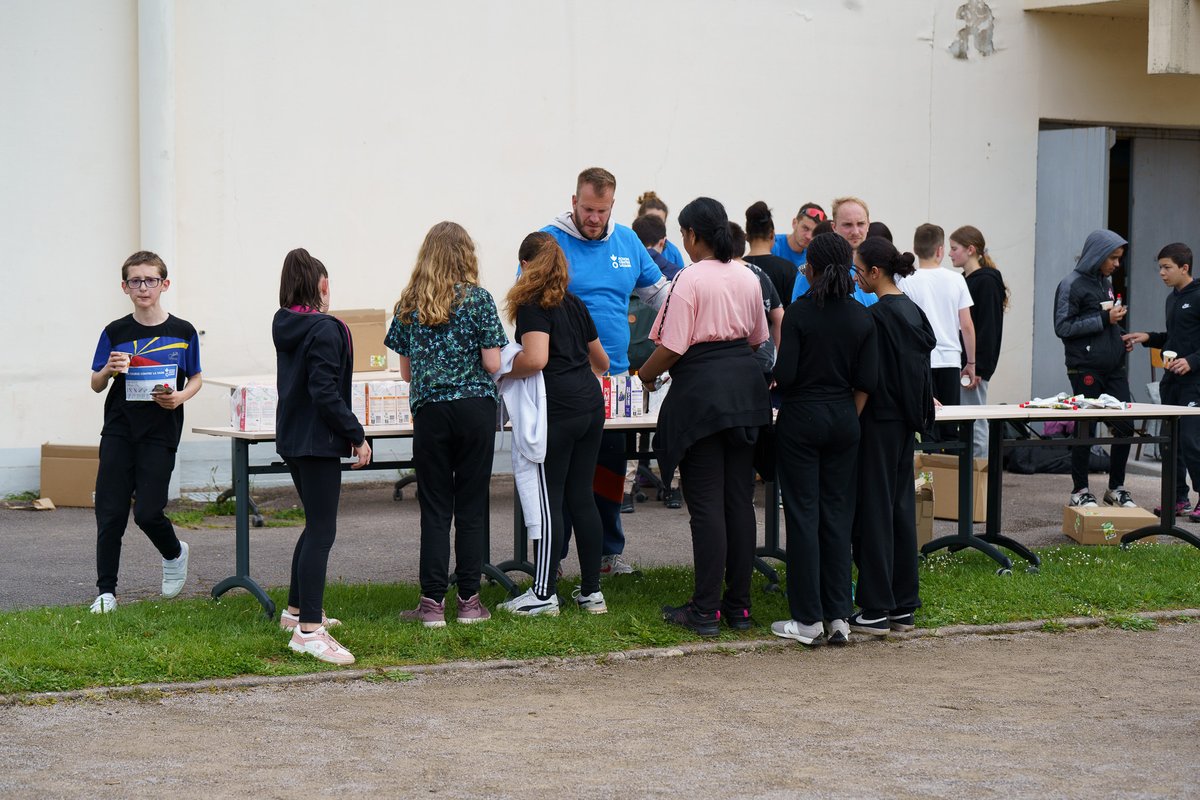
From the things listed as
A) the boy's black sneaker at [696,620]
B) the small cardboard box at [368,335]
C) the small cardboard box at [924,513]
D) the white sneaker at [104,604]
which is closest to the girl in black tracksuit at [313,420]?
the white sneaker at [104,604]

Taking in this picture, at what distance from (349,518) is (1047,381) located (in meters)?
7.25

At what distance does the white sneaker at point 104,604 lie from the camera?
6930mm

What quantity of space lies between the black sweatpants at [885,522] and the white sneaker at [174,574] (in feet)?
10.9

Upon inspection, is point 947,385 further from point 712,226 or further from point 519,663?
point 519,663

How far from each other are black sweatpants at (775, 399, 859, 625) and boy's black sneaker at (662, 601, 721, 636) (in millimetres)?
357

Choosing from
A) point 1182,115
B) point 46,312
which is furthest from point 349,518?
point 1182,115

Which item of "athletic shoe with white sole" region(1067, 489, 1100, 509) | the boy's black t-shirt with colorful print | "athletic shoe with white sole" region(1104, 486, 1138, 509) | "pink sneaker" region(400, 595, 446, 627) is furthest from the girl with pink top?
"athletic shoe with white sole" region(1104, 486, 1138, 509)

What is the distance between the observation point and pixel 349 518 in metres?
10.4

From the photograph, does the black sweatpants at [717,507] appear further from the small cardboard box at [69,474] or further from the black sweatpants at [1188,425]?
the small cardboard box at [69,474]

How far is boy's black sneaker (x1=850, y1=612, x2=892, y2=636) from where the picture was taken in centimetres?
687

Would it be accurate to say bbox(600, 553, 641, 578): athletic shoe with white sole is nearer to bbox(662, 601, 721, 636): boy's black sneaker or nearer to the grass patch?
the grass patch

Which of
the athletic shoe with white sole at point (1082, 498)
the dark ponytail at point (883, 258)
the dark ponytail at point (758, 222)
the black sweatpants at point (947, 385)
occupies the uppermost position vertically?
the dark ponytail at point (758, 222)

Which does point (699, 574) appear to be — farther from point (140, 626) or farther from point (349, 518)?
point (349, 518)

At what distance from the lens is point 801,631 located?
262 inches
